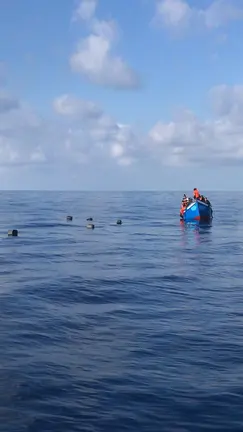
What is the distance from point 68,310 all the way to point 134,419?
8475 mm

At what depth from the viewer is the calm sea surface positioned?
379 inches

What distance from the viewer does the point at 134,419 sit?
30.9 feet

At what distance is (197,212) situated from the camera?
185ft

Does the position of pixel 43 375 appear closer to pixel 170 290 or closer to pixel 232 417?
pixel 232 417

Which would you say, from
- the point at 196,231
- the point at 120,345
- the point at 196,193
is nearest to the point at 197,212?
the point at 196,193

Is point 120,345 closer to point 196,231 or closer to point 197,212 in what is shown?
point 196,231

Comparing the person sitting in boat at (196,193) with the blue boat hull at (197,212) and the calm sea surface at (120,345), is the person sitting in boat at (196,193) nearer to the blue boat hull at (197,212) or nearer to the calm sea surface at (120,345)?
the blue boat hull at (197,212)

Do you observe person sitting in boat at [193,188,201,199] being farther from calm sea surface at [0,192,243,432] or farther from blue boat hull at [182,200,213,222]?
calm sea surface at [0,192,243,432]

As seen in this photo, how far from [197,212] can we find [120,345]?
4403 centimetres

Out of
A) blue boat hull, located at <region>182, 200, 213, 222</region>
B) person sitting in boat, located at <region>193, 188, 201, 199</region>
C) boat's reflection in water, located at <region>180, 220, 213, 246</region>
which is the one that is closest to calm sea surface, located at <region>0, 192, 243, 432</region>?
boat's reflection in water, located at <region>180, 220, 213, 246</region>

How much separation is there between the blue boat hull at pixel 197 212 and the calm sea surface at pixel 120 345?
2711 centimetres

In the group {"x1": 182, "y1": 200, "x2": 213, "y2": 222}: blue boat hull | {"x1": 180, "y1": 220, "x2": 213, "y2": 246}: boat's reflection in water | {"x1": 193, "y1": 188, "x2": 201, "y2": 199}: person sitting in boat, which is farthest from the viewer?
{"x1": 182, "y1": 200, "x2": 213, "y2": 222}: blue boat hull

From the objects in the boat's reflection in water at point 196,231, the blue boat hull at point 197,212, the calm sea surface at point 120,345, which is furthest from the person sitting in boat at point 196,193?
the calm sea surface at point 120,345

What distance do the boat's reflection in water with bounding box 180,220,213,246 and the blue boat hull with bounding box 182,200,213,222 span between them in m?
0.49
